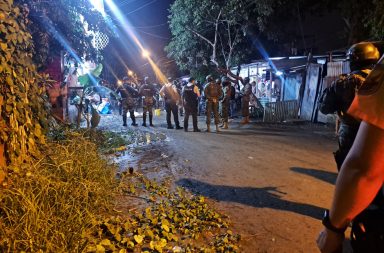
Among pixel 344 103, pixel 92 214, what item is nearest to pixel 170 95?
pixel 344 103

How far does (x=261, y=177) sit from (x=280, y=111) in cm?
914

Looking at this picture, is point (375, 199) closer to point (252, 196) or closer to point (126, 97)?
point (252, 196)

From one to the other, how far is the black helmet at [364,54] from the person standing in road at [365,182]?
7.81ft

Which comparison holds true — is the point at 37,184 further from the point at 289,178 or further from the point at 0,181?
the point at 289,178

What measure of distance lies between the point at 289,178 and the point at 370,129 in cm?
472

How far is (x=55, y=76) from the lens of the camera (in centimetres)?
1026

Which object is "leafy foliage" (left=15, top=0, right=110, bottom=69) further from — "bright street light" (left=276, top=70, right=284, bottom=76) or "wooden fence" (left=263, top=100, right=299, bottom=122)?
"bright street light" (left=276, top=70, right=284, bottom=76)

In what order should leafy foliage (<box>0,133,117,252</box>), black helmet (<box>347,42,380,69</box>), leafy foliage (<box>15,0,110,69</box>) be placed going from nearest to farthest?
leafy foliage (<box>0,133,117,252</box>)
black helmet (<box>347,42,380,69</box>)
leafy foliage (<box>15,0,110,69</box>)

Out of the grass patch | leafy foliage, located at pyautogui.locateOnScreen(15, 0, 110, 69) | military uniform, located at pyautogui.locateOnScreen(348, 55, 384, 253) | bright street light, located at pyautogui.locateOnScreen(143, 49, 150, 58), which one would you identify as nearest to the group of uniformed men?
leafy foliage, located at pyautogui.locateOnScreen(15, 0, 110, 69)

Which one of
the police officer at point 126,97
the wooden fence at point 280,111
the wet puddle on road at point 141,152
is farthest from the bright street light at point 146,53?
the wet puddle on road at point 141,152

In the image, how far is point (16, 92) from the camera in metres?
3.79

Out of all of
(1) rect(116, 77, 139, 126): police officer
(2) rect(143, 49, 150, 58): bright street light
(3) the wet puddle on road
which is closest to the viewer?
(3) the wet puddle on road

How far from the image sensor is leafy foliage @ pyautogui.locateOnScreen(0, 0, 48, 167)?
361 centimetres

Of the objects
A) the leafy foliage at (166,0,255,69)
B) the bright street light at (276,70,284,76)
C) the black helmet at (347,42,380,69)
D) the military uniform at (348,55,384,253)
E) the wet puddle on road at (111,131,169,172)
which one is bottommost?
the wet puddle on road at (111,131,169,172)
